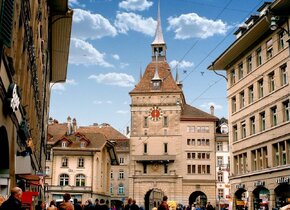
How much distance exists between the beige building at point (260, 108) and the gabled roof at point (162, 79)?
148 feet

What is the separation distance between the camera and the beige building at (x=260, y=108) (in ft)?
109

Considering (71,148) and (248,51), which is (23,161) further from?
(71,148)

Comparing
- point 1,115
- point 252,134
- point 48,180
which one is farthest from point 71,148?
point 1,115

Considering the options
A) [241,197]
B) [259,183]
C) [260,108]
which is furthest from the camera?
[241,197]

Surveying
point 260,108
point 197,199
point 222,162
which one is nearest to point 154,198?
point 197,199

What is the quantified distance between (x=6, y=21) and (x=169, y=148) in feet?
257

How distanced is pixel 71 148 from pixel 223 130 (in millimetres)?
35010

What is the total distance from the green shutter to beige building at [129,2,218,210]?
249 feet

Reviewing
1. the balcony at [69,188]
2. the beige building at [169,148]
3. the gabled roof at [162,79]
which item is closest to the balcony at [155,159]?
the beige building at [169,148]

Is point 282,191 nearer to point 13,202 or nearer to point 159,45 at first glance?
point 13,202

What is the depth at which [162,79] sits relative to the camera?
93.0m

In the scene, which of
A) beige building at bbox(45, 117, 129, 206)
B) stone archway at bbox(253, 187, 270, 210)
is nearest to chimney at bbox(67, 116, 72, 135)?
beige building at bbox(45, 117, 129, 206)

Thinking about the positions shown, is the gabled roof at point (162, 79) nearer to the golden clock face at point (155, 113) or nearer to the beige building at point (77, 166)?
the golden clock face at point (155, 113)

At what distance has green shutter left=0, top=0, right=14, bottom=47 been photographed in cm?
836
